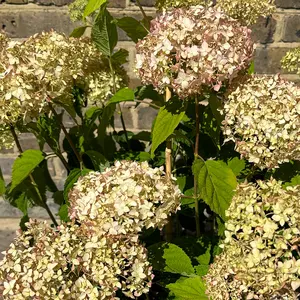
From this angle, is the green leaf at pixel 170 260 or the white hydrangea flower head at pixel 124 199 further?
the green leaf at pixel 170 260

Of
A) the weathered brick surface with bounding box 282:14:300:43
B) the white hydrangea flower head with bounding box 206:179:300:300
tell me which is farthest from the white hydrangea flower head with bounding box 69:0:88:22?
the weathered brick surface with bounding box 282:14:300:43

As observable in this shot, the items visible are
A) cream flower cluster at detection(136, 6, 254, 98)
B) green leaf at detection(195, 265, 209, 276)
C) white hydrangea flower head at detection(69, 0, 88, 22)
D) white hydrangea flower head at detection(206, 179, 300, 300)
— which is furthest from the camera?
white hydrangea flower head at detection(69, 0, 88, 22)

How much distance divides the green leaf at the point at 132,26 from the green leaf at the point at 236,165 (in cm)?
35

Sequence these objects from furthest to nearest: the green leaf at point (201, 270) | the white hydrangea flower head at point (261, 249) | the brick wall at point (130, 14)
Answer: the brick wall at point (130, 14) → the green leaf at point (201, 270) → the white hydrangea flower head at point (261, 249)

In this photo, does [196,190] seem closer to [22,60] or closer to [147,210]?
[147,210]

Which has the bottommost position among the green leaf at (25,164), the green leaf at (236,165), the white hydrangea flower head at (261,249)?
the green leaf at (25,164)

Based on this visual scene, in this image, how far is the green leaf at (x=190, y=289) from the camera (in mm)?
709

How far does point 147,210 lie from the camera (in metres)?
0.63

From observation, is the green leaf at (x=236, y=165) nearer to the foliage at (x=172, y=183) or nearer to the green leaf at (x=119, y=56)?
the foliage at (x=172, y=183)

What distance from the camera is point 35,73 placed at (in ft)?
2.23

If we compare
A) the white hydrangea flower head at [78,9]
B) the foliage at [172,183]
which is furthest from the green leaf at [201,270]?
the white hydrangea flower head at [78,9]

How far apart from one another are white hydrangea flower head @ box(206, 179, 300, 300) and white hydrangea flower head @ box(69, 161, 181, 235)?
0.37 feet

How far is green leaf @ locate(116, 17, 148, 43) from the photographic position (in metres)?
0.90

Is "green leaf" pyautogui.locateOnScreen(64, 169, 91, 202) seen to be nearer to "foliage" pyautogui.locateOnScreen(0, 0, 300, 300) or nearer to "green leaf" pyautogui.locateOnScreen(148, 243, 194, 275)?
"foliage" pyautogui.locateOnScreen(0, 0, 300, 300)
